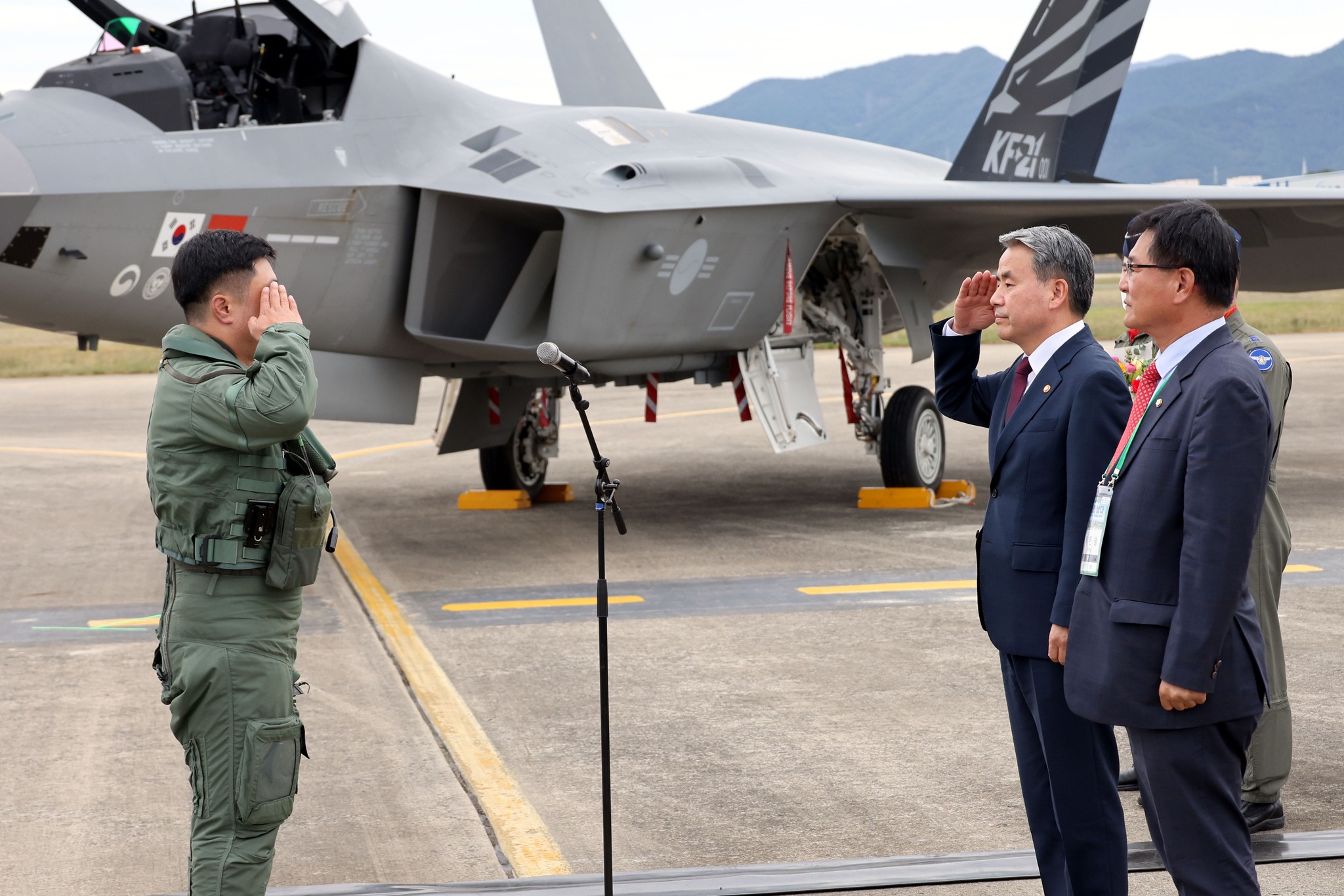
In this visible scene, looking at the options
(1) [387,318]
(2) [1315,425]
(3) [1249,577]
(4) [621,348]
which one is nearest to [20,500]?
(1) [387,318]

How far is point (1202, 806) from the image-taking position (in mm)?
2785

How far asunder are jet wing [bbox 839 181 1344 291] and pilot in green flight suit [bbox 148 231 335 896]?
783cm

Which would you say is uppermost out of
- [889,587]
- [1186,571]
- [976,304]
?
[976,304]

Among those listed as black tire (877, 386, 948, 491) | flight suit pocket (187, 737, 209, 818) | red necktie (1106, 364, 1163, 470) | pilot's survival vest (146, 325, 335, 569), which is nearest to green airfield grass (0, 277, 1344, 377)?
black tire (877, 386, 948, 491)

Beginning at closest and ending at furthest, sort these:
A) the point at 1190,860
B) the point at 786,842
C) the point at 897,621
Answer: the point at 1190,860 → the point at 786,842 → the point at 897,621

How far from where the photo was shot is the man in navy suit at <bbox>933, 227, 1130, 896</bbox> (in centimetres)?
322

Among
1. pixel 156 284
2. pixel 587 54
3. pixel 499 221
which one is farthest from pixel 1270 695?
pixel 587 54

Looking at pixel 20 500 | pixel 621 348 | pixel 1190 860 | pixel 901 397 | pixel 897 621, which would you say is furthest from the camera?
pixel 20 500

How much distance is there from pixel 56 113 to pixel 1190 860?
7.48m

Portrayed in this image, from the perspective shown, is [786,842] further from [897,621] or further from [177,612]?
[897,621]

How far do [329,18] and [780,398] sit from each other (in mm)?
4576

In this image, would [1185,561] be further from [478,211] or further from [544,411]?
[544,411]

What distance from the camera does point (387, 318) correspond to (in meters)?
9.02

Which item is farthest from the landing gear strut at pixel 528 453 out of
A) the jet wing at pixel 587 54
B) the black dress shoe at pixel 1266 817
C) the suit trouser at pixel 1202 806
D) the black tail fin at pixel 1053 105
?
the suit trouser at pixel 1202 806
